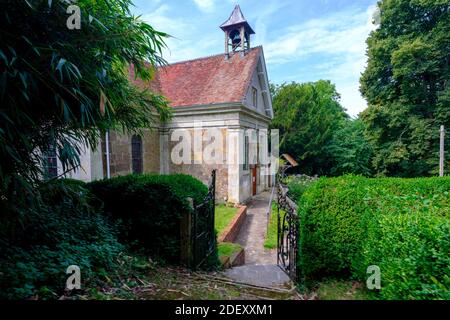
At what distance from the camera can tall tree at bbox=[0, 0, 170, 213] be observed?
6.98ft

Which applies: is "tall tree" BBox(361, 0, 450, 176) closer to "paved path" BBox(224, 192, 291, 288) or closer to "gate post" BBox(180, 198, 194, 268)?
"paved path" BBox(224, 192, 291, 288)

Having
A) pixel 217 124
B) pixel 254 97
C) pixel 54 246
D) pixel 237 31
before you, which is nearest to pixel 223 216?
pixel 217 124

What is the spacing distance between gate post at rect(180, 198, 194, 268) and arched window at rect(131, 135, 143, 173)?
23.9 ft

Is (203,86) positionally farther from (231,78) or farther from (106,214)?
(106,214)

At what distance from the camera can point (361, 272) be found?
277 cm

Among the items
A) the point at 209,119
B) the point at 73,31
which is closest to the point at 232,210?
the point at 209,119

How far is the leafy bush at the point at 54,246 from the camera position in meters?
2.14

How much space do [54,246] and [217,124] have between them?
8433 mm

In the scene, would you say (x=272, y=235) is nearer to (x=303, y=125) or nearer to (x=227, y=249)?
(x=227, y=249)

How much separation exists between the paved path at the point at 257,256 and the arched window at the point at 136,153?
5.67 metres

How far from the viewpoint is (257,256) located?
630 cm

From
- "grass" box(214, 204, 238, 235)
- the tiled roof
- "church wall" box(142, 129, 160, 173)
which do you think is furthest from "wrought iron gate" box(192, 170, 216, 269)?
"church wall" box(142, 129, 160, 173)

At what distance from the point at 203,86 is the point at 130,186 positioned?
863 centimetres

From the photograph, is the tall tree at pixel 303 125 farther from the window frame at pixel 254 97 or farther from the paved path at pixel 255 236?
the paved path at pixel 255 236
